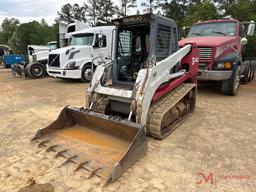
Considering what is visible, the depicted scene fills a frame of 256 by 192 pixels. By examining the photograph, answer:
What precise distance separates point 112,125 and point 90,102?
955 millimetres

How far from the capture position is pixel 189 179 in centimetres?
296

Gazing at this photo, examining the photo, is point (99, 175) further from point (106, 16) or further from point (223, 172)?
point (106, 16)

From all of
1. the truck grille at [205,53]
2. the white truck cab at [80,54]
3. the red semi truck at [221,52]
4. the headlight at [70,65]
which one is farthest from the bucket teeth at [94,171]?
the headlight at [70,65]

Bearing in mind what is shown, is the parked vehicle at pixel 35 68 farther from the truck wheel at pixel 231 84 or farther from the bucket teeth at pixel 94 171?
the bucket teeth at pixel 94 171

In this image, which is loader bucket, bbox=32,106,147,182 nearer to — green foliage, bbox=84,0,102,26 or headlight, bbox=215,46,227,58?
headlight, bbox=215,46,227,58

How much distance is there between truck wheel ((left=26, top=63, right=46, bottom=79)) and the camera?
12594mm

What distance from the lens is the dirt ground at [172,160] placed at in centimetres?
287

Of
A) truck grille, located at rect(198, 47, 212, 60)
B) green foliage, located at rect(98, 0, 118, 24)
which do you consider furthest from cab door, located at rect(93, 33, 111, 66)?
green foliage, located at rect(98, 0, 118, 24)

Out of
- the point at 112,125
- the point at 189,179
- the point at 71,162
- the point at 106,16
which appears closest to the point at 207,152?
the point at 189,179

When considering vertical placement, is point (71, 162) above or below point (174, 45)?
below

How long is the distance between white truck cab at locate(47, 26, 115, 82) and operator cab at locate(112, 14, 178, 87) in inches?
193

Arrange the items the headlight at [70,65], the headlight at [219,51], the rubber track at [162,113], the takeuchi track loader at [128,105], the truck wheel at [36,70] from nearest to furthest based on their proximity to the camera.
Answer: the takeuchi track loader at [128,105]
the rubber track at [162,113]
the headlight at [219,51]
the headlight at [70,65]
the truck wheel at [36,70]

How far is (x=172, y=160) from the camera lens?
345 centimetres

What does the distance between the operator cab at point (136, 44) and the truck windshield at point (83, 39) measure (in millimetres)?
6173
